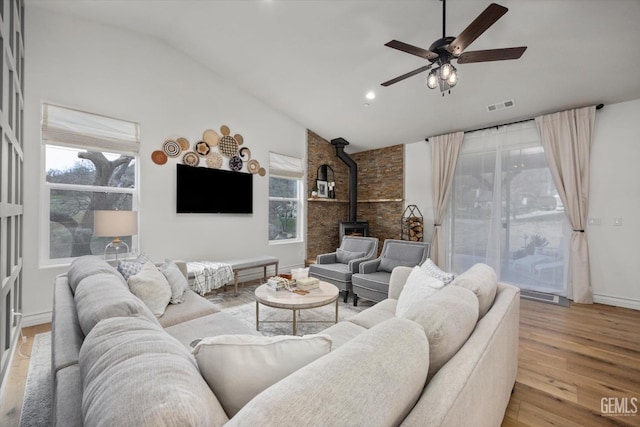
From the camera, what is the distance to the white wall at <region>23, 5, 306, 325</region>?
3096 mm

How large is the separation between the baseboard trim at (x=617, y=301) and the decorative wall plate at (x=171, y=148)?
20.1 feet

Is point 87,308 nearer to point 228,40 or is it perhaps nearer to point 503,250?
point 228,40

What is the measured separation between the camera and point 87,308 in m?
1.17

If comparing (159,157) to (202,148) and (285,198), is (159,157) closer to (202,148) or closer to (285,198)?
(202,148)

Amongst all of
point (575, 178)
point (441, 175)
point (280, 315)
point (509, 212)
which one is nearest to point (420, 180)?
point (441, 175)

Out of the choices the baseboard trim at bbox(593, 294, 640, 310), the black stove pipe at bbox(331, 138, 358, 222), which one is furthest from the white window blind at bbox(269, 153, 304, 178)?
the baseboard trim at bbox(593, 294, 640, 310)

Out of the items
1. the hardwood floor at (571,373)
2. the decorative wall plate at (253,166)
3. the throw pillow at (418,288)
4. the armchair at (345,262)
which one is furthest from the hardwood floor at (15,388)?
the decorative wall plate at (253,166)

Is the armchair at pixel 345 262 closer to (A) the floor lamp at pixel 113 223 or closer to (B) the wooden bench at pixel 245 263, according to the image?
(B) the wooden bench at pixel 245 263

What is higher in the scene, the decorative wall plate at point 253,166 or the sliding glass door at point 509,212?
the decorative wall plate at point 253,166

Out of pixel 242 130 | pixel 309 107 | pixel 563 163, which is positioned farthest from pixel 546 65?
pixel 242 130

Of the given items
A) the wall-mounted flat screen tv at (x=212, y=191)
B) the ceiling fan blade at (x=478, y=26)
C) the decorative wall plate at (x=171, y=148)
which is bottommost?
the wall-mounted flat screen tv at (x=212, y=191)

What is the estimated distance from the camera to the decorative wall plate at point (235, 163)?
4.71m

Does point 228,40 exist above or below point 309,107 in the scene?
above

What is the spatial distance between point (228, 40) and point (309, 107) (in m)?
1.71
